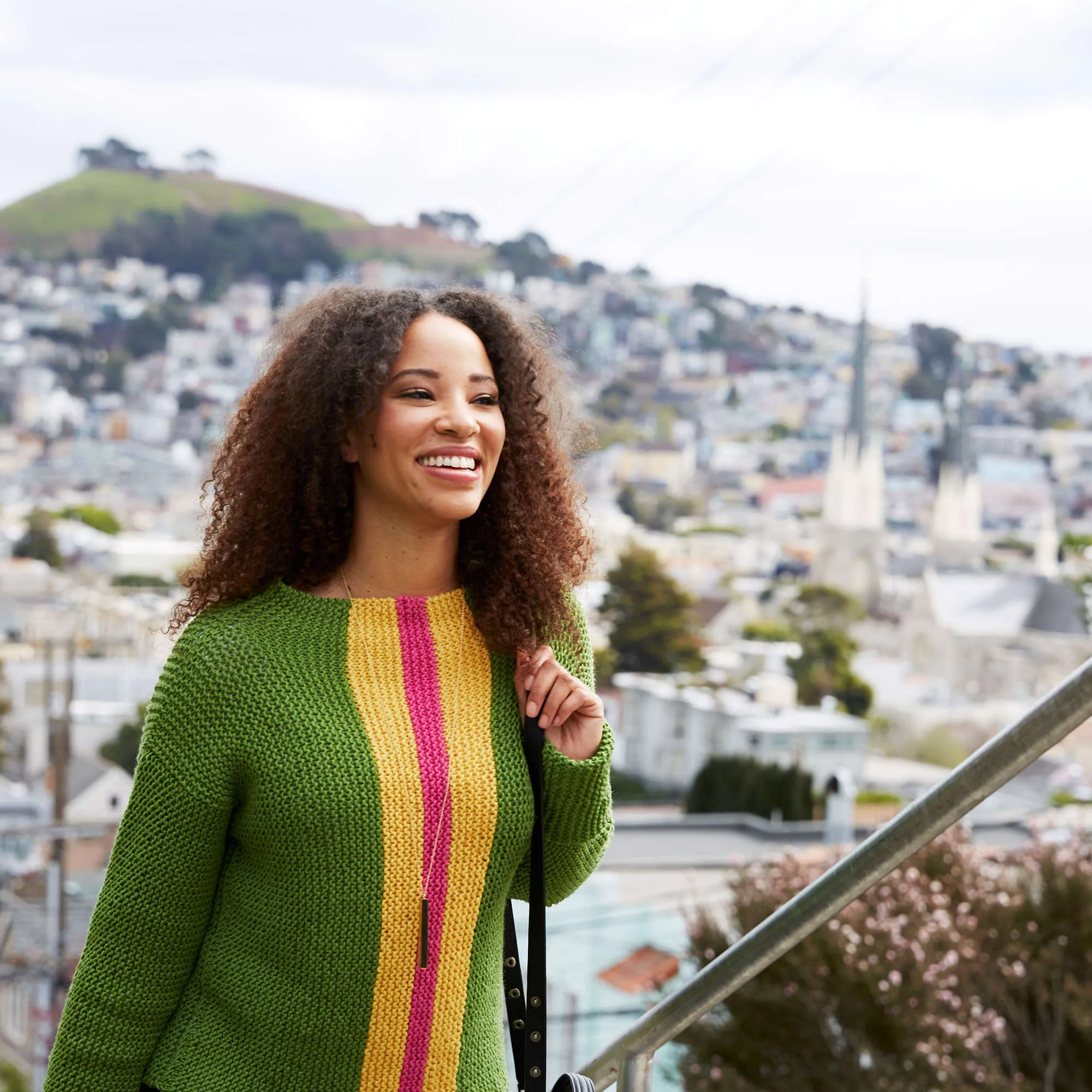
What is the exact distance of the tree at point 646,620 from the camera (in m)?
40.4

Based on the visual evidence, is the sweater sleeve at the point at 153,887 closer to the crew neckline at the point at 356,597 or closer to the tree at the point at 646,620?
the crew neckline at the point at 356,597

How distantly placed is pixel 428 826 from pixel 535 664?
0.14m

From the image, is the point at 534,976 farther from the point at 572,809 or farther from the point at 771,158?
the point at 771,158

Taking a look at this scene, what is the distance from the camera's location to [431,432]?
1.08 metres

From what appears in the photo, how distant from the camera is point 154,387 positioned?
66.6m

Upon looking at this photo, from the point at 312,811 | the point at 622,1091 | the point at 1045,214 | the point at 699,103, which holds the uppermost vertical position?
the point at 699,103

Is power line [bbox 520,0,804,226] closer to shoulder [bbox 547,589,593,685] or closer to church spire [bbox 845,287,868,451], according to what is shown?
church spire [bbox 845,287,868,451]

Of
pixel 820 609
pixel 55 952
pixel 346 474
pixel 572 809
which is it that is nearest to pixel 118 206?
pixel 820 609

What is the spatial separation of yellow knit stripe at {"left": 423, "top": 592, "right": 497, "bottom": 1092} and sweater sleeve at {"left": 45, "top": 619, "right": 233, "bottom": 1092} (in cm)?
15

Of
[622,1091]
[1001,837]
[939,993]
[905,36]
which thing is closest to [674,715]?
[1001,837]

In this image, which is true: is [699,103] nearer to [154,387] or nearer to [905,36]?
[905,36]

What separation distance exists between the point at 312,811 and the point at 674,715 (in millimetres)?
31845

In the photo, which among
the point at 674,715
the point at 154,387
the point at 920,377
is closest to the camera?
the point at 674,715

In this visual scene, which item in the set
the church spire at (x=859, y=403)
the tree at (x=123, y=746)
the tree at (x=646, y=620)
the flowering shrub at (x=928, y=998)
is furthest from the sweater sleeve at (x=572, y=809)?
the church spire at (x=859, y=403)
